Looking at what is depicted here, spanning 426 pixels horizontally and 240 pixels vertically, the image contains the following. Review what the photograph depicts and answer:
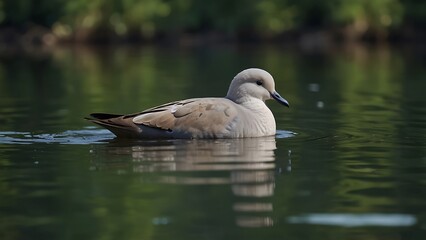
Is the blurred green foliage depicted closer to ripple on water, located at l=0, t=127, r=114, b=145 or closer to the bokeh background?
the bokeh background

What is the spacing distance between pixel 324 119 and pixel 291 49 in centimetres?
2815

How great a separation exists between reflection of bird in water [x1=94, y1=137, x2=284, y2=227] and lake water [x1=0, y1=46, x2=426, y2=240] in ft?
0.04

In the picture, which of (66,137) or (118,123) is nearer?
(118,123)

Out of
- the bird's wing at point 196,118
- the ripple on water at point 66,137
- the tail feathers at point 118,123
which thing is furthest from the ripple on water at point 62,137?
the bird's wing at point 196,118

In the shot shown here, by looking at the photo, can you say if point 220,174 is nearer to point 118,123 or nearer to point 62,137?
point 118,123

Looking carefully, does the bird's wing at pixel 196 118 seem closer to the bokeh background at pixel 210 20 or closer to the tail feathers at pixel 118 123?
the tail feathers at pixel 118 123

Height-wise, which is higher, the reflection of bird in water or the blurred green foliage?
the blurred green foliage

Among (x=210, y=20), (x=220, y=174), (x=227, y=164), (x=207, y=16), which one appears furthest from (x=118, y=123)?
(x=210, y=20)

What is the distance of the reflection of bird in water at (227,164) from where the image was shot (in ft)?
25.5

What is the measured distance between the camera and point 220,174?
9.07 m

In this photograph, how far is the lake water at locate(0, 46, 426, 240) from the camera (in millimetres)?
7148

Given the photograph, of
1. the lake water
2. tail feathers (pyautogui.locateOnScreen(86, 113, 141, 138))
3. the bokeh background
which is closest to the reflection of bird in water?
the lake water

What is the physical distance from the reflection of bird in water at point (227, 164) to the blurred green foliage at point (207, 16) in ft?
119

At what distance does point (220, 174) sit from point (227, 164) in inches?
22.4
